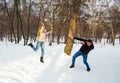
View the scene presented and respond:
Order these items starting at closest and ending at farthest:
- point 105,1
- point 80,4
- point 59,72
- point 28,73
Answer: point 28,73, point 59,72, point 80,4, point 105,1

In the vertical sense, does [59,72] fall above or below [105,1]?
below

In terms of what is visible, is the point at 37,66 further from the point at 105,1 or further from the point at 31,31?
the point at 31,31

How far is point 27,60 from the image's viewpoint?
42.8 ft

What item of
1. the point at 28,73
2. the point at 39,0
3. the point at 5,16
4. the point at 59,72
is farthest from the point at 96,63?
the point at 5,16

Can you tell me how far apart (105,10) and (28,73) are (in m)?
40.5

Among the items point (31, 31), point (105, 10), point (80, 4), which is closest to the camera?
point (80, 4)

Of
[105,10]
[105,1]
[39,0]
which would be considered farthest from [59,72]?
[105,10]

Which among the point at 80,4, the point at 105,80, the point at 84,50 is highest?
the point at 80,4

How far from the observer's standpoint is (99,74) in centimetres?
1184

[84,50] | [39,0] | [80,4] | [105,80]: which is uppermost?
[39,0]

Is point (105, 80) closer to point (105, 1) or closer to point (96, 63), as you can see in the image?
point (96, 63)

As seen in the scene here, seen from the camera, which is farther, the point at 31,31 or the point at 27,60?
the point at 31,31

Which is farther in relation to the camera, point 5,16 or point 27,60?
point 5,16

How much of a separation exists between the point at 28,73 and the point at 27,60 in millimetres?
2854
